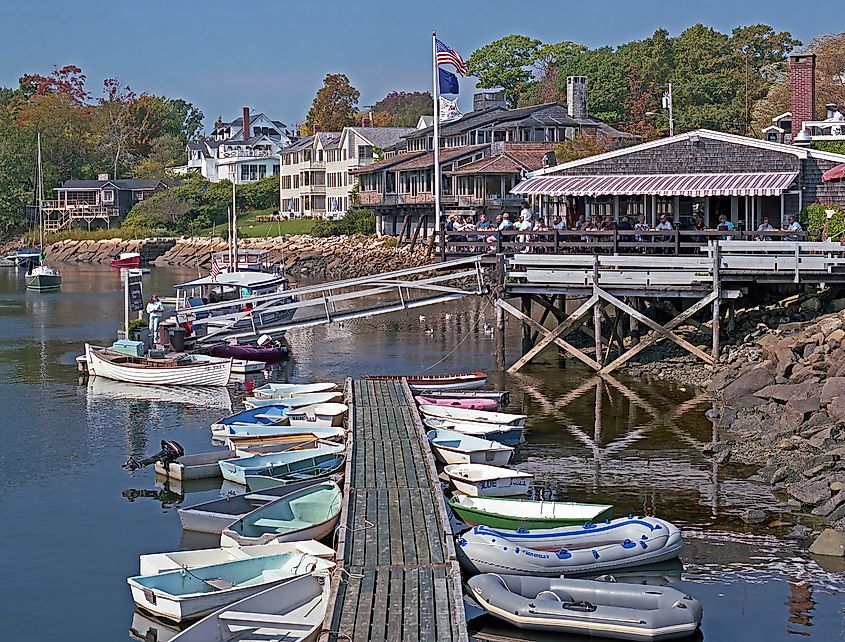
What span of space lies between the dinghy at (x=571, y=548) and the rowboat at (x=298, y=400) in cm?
1028

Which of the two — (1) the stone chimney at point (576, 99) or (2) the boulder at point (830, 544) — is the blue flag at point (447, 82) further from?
(1) the stone chimney at point (576, 99)

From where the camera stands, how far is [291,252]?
89.2 meters

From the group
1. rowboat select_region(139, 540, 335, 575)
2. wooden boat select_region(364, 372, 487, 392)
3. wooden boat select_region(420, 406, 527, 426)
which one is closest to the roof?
wooden boat select_region(364, 372, 487, 392)

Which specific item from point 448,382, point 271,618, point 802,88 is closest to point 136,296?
point 448,382

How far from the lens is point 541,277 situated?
1289 inches

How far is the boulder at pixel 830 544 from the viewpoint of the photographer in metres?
17.7

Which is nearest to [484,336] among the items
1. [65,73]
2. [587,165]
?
[587,165]

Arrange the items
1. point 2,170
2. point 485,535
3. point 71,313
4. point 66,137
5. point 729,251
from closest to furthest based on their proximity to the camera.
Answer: point 485,535 < point 729,251 < point 71,313 < point 2,170 < point 66,137

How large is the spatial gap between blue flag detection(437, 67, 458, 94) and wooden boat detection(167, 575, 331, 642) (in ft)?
96.9

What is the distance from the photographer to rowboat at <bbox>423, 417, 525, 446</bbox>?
24.0 metres

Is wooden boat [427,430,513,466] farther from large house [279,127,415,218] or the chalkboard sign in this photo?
large house [279,127,415,218]

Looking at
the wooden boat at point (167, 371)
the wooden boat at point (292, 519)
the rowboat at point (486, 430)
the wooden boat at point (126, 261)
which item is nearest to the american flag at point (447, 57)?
the wooden boat at point (167, 371)

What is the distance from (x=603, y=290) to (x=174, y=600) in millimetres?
19190

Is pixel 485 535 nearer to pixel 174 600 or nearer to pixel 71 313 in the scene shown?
pixel 174 600
